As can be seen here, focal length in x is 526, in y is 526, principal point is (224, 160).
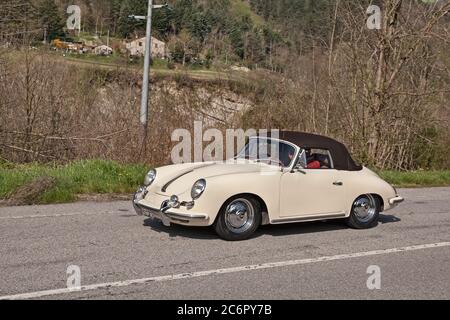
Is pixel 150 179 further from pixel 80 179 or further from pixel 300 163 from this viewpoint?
pixel 80 179

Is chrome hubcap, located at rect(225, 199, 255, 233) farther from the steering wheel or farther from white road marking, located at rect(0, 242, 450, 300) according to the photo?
white road marking, located at rect(0, 242, 450, 300)

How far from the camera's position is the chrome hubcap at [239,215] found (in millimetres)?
6832

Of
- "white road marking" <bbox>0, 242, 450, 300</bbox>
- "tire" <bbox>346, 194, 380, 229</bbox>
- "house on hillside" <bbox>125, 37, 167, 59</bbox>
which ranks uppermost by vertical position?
"house on hillside" <bbox>125, 37, 167, 59</bbox>

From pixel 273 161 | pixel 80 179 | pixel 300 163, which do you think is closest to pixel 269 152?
pixel 273 161

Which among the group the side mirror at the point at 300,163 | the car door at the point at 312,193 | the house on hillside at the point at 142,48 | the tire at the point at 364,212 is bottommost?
the tire at the point at 364,212

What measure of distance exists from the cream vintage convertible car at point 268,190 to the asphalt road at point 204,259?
31 centimetres

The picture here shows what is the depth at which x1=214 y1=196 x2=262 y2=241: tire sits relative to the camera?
6.77 meters

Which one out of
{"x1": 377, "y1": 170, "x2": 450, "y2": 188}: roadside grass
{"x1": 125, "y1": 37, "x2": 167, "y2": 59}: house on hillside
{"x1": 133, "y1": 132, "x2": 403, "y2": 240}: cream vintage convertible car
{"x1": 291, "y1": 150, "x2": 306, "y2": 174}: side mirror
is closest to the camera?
{"x1": 133, "y1": 132, "x2": 403, "y2": 240}: cream vintage convertible car

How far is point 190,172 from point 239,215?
0.91 metres

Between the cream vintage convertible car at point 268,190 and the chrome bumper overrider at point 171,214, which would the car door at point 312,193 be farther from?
the chrome bumper overrider at point 171,214

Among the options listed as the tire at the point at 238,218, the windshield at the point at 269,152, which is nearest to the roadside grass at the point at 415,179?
the windshield at the point at 269,152

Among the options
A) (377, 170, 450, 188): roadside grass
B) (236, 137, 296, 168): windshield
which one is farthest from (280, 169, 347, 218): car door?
(377, 170, 450, 188): roadside grass

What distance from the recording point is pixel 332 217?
25.3 feet

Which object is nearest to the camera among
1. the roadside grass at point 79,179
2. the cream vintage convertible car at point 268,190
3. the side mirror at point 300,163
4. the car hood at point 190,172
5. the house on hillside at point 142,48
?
the cream vintage convertible car at point 268,190
